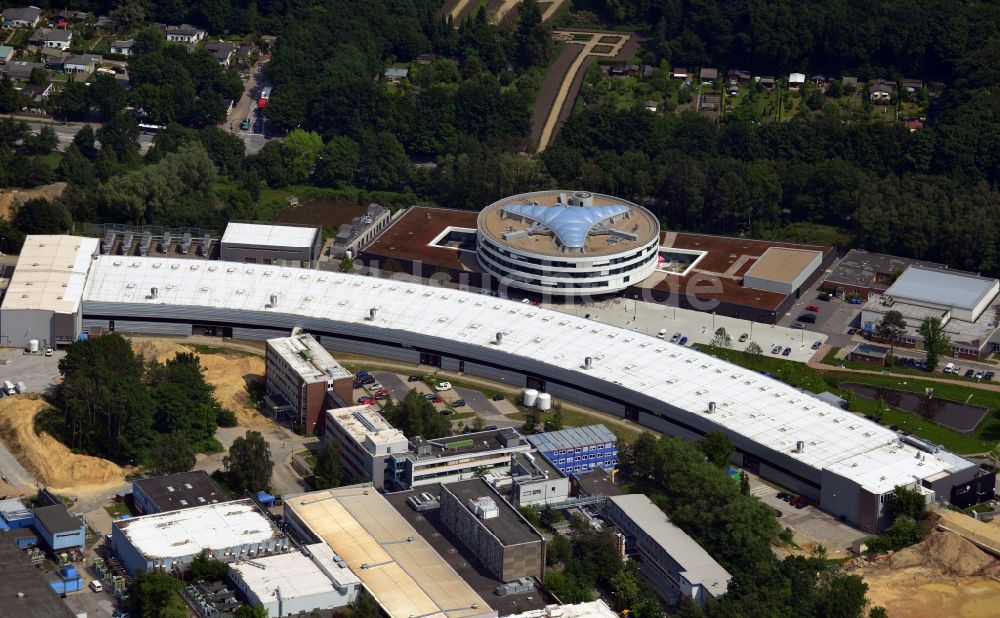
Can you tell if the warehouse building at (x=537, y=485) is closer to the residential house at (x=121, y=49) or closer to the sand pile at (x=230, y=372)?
the sand pile at (x=230, y=372)

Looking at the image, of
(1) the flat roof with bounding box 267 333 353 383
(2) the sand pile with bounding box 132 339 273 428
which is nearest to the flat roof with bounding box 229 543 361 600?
(1) the flat roof with bounding box 267 333 353 383

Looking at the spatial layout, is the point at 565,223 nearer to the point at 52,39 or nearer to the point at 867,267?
the point at 867,267

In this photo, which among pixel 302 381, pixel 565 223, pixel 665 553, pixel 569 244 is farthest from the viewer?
pixel 565 223

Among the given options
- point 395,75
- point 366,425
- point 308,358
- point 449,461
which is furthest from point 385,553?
point 395,75

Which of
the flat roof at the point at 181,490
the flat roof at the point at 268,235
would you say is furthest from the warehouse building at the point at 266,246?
the flat roof at the point at 181,490

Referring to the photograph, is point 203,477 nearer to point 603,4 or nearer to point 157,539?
point 157,539

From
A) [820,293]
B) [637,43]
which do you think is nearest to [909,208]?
[820,293]
